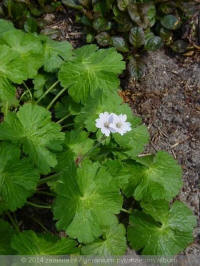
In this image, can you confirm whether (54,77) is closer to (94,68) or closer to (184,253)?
(94,68)

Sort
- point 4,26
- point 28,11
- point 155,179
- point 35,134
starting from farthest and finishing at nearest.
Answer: point 28,11 < point 4,26 < point 155,179 < point 35,134

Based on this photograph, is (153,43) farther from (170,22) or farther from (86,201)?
(86,201)

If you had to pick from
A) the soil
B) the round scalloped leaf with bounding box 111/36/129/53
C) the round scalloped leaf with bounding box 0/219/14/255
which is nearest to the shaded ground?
the soil

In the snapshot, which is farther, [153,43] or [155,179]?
[153,43]

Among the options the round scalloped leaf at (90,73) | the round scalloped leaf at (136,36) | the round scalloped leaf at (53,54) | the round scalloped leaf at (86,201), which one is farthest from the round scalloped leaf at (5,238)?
the round scalloped leaf at (136,36)

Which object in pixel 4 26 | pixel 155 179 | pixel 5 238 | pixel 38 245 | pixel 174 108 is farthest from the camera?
pixel 174 108

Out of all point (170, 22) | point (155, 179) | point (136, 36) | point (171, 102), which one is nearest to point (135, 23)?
point (136, 36)
